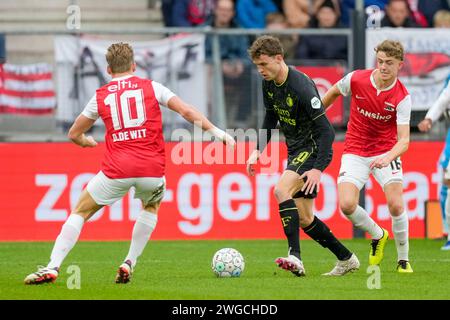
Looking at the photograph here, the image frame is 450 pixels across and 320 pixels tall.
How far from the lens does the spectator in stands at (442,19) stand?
62.1 feet

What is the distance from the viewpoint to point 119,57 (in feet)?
33.6

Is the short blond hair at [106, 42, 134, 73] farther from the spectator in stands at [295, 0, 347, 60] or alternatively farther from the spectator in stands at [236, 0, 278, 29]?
the spectator in stands at [236, 0, 278, 29]

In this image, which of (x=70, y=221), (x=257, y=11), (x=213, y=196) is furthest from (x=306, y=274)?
(x=257, y=11)

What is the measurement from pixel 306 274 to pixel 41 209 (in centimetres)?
659

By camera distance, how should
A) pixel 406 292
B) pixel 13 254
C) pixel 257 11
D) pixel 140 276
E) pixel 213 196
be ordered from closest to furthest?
Result: pixel 406 292, pixel 140 276, pixel 13 254, pixel 213 196, pixel 257 11

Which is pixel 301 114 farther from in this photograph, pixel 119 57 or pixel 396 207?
pixel 119 57

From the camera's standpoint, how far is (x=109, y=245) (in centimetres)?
1619

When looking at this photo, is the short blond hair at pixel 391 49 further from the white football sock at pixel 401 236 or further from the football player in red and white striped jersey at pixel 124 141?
the football player in red and white striped jersey at pixel 124 141

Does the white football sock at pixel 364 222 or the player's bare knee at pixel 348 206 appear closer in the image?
the player's bare knee at pixel 348 206

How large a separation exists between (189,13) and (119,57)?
8.62m

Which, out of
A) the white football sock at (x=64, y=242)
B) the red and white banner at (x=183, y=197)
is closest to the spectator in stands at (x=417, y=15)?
the red and white banner at (x=183, y=197)

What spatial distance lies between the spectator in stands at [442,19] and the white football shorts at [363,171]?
7.64 m

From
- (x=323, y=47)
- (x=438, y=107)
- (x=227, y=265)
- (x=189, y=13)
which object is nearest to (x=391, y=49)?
(x=438, y=107)

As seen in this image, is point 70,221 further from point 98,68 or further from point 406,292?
point 98,68
